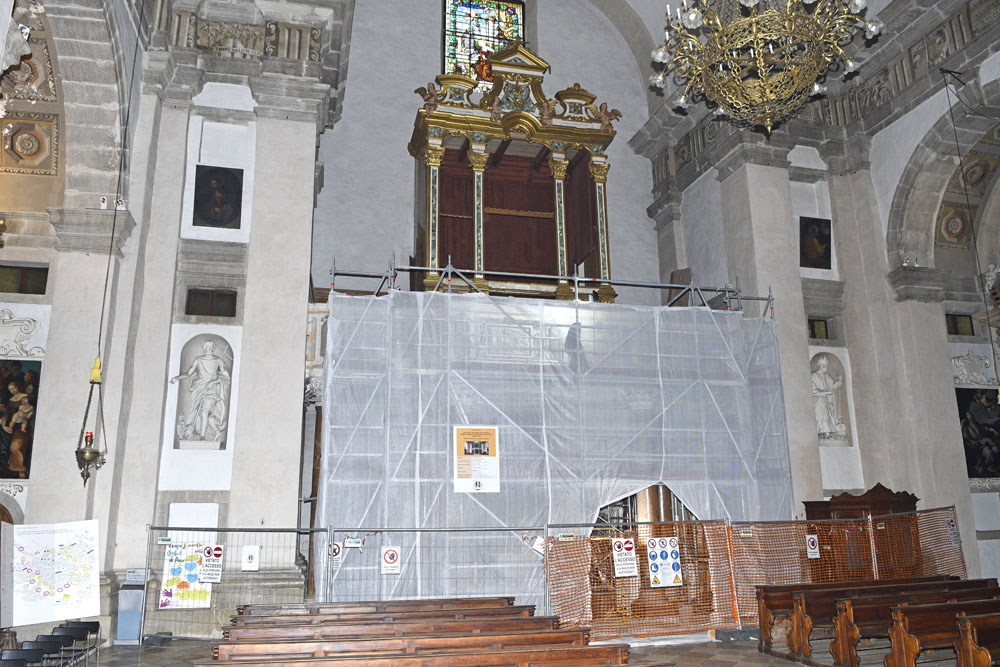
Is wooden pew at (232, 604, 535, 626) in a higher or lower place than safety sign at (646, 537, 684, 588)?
lower

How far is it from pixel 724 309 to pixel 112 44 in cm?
1040

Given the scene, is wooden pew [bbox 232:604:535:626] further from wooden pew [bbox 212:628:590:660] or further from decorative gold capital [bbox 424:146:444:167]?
decorative gold capital [bbox 424:146:444:167]

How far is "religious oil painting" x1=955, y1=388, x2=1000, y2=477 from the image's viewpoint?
1358 centimetres

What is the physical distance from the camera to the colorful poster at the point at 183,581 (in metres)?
9.98

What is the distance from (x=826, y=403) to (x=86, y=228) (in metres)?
11.9

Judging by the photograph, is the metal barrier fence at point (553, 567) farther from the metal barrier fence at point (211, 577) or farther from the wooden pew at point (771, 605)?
the wooden pew at point (771, 605)

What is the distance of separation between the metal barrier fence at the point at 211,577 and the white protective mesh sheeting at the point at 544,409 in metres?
0.88

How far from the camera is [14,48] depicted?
6113 mm

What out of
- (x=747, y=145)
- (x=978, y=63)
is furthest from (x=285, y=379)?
(x=978, y=63)

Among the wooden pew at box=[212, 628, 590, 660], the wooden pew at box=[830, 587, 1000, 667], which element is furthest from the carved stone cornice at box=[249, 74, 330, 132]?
the wooden pew at box=[830, 587, 1000, 667]

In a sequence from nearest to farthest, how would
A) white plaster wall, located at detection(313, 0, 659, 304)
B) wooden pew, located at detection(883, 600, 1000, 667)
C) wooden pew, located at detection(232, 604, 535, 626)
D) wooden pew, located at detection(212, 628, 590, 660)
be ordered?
wooden pew, located at detection(212, 628, 590, 660), wooden pew, located at detection(883, 600, 1000, 667), wooden pew, located at detection(232, 604, 535, 626), white plaster wall, located at detection(313, 0, 659, 304)

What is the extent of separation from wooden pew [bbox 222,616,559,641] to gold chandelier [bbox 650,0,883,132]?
5.83 metres

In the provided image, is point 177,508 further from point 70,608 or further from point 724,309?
point 724,309

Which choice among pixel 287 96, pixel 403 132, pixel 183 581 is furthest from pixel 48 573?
pixel 403 132
